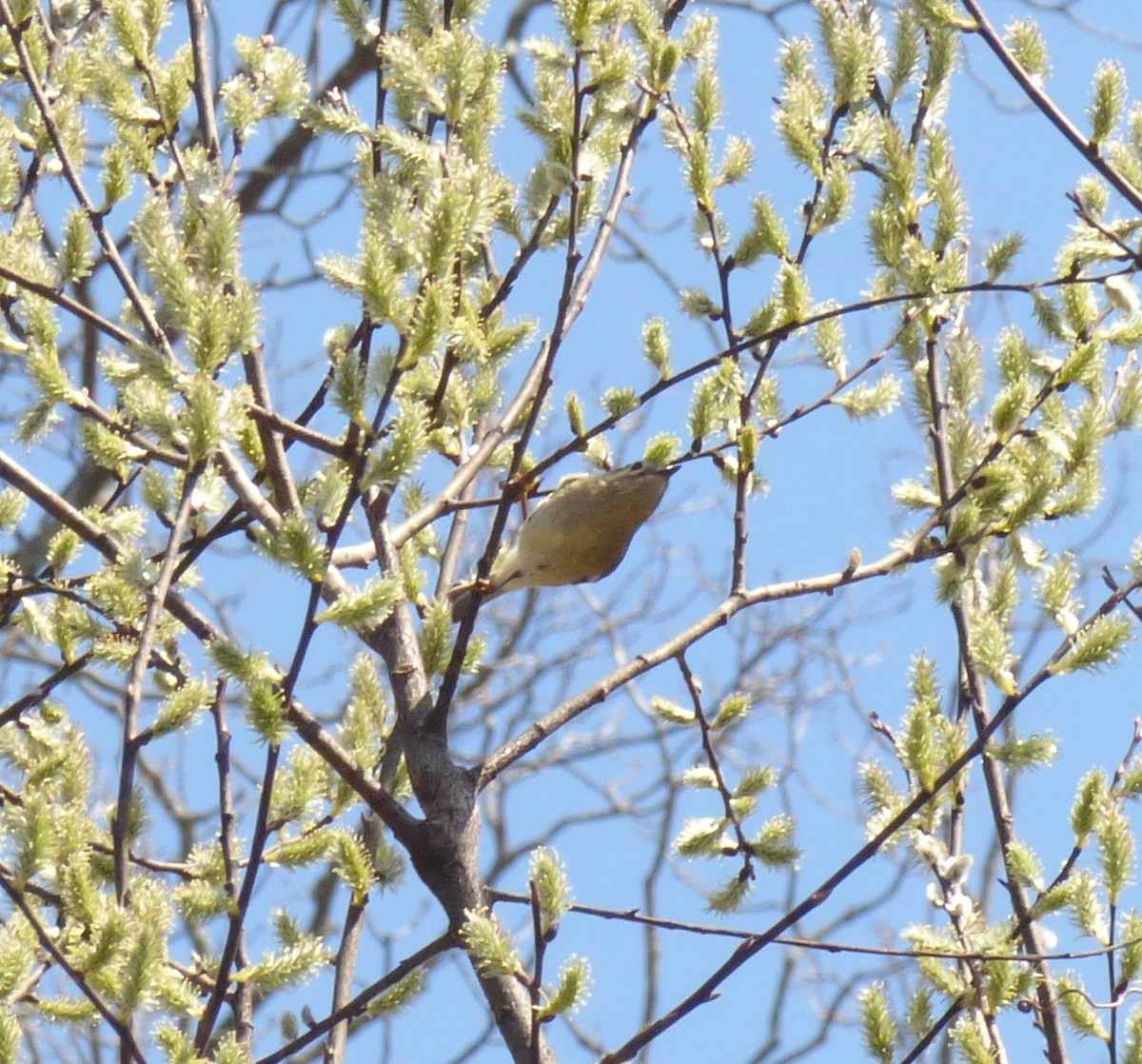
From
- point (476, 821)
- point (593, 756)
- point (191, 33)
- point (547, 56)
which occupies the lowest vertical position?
point (476, 821)

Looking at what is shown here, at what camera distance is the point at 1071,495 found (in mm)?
2682

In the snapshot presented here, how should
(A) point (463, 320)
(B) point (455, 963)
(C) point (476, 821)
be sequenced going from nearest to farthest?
1. (A) point (463, 320)
2. (C) point (476, 821)
3. (B) point (455, 963)

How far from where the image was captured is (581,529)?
4023 millimetres

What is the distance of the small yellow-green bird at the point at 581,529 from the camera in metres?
3.94

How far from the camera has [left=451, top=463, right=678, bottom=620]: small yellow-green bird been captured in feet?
12.9

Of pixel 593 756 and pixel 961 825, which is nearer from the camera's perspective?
pixel 961 825

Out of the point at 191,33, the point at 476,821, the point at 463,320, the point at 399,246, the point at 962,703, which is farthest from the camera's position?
the point at 962,703

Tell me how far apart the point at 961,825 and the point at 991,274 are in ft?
3.19

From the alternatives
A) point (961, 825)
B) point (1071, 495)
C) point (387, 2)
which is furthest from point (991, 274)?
point (387, 2)

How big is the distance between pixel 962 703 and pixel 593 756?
7.83 meters

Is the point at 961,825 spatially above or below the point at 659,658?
below

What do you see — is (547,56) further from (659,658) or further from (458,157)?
(659,658)

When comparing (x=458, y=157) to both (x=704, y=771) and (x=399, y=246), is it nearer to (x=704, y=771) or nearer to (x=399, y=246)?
(x=399, y=246)

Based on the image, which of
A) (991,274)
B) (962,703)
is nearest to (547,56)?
(991,274)
